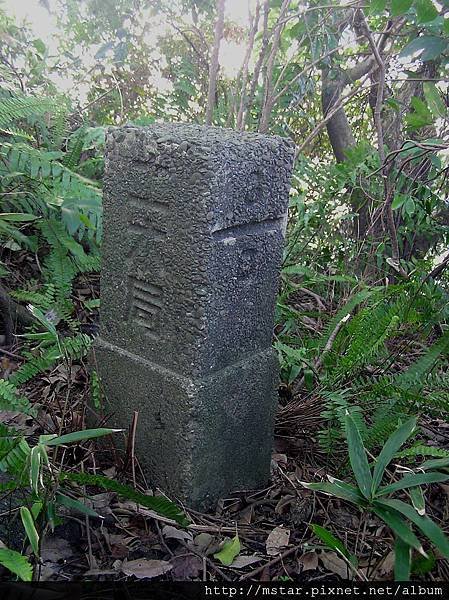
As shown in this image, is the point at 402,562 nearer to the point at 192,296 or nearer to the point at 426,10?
the point at 192,296

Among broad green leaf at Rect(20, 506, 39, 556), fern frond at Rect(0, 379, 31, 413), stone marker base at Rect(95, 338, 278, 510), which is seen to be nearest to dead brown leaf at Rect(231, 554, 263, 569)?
stone marker base at Rect(95, 338, 278, 510)

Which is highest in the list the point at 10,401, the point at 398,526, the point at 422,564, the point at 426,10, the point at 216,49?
the point at 216,49

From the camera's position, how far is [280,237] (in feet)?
6.47

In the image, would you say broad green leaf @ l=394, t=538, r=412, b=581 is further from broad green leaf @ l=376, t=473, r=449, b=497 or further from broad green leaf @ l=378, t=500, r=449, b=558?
broad green leaf @ l=376, t=473, r=449, b=497

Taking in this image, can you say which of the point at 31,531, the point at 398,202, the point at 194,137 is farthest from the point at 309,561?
the point at 398,202

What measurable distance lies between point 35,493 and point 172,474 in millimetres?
499

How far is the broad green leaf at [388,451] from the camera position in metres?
1.55

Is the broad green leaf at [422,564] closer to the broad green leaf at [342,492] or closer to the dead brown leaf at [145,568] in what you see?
the broad green leaf at [342,492]

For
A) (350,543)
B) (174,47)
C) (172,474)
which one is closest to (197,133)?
(172,474)

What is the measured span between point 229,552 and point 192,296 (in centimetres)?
76

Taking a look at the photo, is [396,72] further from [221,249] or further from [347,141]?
[221,249]

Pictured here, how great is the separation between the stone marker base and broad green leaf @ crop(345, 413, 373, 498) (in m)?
0.42

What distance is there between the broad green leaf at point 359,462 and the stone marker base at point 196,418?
422 millimetres

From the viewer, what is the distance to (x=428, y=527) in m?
1.38
